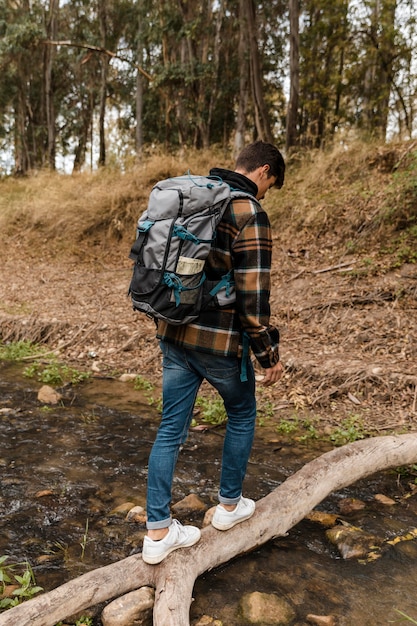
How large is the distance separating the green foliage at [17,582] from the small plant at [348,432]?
105 inches

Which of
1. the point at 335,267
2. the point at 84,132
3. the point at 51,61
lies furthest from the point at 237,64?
the point at 84,132

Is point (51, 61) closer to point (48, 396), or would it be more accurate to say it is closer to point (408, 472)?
point (48, 396)

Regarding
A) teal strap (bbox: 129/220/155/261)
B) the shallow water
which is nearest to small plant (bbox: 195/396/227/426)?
the shallow water

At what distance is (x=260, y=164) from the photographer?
2.34 metres

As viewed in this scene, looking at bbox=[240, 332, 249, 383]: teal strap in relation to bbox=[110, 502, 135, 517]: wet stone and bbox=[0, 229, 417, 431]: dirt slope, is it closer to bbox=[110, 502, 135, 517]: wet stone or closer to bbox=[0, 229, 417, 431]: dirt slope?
bbox=[110, 502, 135, 517]: wet stone

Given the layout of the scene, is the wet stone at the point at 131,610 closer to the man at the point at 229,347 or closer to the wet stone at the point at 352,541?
the man at the point at 229,347

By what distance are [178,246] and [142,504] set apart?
189 centimetres

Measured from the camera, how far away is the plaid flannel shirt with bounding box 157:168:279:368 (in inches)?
84.4

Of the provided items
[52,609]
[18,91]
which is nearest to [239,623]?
[52,609]

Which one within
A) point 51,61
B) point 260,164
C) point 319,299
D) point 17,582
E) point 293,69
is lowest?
point 17,582

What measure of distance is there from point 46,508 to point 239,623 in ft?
4.93

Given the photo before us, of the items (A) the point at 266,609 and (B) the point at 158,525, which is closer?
(A) the point at 266,609

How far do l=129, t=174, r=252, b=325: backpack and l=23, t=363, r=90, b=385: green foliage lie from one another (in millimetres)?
3941

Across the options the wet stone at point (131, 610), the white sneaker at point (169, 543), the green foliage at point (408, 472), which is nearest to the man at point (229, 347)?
the white sneaker at point (169, 543)
